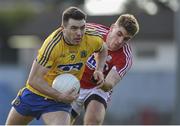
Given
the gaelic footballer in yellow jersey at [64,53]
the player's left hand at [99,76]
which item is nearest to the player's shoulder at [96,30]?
the gaelic footballer in yellow jersey at [64,53]

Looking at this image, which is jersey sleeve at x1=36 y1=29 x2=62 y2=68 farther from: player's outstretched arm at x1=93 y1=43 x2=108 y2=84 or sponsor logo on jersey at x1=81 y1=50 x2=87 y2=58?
player's outstretched arm at x1=93 y1=43 x2=108 y2=84

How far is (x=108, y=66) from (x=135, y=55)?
34201mm

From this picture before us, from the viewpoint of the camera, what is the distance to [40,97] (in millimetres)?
10547

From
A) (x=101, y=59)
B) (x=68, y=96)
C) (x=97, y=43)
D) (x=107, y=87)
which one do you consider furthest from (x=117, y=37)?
(x=68, y=96)

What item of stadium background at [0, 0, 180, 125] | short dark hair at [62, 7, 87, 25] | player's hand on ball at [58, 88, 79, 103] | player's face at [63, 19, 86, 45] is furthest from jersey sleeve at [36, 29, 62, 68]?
stadium background at [0, 0, 180, 125]

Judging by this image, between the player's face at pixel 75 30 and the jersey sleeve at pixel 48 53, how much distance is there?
6.6 inches

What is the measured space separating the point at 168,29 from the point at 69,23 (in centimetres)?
3640

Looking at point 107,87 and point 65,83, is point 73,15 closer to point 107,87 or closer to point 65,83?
point 65,83

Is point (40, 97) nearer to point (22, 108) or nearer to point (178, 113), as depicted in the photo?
point (22, 108)

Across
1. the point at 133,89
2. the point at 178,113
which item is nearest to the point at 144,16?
the point at 133,89

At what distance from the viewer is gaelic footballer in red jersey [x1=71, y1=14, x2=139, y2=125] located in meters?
11.0

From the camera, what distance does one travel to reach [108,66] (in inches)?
453

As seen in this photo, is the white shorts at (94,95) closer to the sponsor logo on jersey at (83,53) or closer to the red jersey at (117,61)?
the red jersey at (117,61)

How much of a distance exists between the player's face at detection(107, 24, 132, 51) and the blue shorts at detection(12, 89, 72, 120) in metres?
1.18
